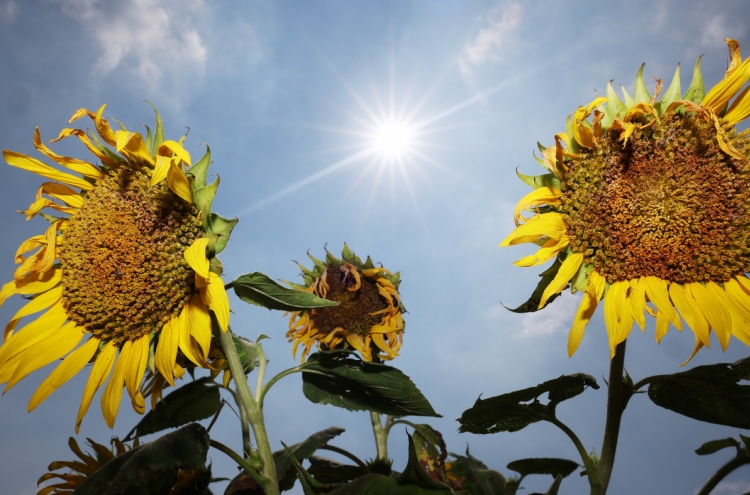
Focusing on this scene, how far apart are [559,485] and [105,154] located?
2.50 m

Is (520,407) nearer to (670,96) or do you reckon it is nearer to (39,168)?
(670,96)

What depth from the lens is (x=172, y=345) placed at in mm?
2262

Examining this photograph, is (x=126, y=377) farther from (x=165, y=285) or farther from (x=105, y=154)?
(x=105, y=154)

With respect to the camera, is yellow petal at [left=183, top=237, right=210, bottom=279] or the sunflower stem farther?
the sunflower stem

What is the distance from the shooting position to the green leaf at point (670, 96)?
2283 mm

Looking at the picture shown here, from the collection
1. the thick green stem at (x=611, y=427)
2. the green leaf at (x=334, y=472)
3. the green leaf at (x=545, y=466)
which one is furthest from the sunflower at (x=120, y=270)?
the green leaf at (x=545, y=466)

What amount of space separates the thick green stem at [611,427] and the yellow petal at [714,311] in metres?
0.40

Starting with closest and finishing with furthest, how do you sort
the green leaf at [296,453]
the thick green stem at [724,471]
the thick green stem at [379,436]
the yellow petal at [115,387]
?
1. the yellow petal at [115,387]
2. the green leaf at [296,453]
3. the thick green stem at [724,471]
4. the thick green stem at [379,436]

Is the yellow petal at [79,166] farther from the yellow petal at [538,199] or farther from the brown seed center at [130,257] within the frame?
the yellow petal at [538,199]

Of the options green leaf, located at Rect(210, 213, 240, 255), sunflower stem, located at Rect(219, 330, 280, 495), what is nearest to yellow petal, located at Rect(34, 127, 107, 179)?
green leaf, located at Rect(210, 213, 240, 255)

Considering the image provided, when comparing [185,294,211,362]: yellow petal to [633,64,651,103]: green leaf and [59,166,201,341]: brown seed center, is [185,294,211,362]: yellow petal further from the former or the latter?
[633,64,651,103]: green leaf

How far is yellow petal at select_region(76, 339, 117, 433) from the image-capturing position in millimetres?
2379

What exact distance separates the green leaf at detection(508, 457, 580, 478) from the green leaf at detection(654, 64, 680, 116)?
2124mm

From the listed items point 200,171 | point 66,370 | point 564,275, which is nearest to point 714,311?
point 564,275
